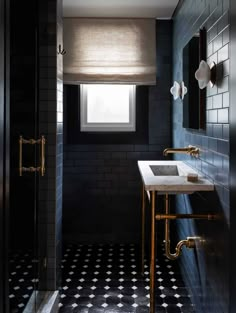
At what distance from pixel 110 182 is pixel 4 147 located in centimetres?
264

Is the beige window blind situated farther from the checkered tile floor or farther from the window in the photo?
the checkered tile floor

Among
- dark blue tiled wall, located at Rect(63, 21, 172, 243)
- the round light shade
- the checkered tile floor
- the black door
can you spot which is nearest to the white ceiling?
dark blue tiled wall, located at Rect(63, 21, 172, 243)

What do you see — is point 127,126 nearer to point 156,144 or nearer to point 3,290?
point 156,144

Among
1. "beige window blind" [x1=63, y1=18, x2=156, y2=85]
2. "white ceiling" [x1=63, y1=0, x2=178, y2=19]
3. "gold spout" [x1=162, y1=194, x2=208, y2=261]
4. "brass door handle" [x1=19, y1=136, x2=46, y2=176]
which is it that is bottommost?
"gold spout" [x1=162, y1=194, x2=208, y2=261]

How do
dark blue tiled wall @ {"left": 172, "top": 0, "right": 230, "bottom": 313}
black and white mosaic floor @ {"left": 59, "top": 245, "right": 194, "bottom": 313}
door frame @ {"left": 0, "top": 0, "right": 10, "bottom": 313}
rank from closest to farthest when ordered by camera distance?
door frame @ {"left": 0, "top": 0, "right": 10, "bottom": 313} → dark blue tiled wall @ {"left": 172, "top": 0, "right": 230, "bottom": 313} → black and white mosaic floor @ {"left": 59, "top": 245, "right": 194, "bottom": 313}

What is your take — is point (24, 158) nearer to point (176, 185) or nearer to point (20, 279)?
point (20, 279)

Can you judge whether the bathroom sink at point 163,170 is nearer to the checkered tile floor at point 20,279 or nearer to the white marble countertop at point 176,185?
the white marble countertop at point 176,185

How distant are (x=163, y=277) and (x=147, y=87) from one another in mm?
1926

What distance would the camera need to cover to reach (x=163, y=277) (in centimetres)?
316

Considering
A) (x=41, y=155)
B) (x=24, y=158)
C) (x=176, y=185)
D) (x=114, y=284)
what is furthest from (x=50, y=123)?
(x=114, y=284)

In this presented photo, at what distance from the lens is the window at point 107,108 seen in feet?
13.3

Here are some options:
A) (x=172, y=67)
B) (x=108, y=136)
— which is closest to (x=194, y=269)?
(x=108, y=136)

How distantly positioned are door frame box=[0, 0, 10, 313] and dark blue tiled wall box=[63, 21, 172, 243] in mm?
2530

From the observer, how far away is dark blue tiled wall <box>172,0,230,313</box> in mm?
1797
